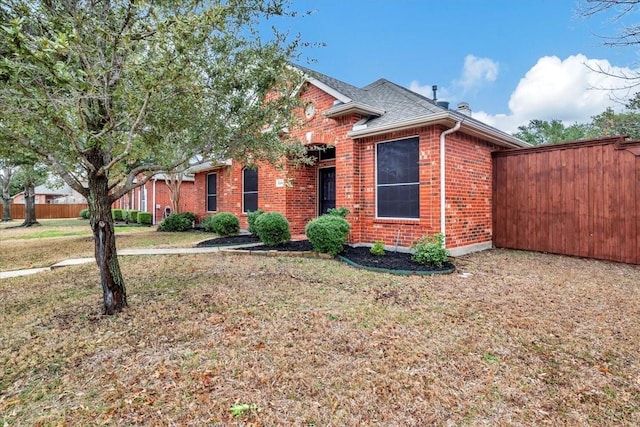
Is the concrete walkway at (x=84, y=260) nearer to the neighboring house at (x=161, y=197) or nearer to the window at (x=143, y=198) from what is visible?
the neighboring house at (x=161, y=197)

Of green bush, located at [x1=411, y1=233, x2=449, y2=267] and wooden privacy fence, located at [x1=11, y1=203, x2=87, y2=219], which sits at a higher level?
wooden privacy fence, located at [x1=11, y1=203, x2=87, y2=219]

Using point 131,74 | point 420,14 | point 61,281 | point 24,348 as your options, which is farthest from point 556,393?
point 420,14

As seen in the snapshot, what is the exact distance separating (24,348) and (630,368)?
5.67 m

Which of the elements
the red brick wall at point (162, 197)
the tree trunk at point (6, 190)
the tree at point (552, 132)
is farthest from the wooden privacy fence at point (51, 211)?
the tree at point (552, 132)

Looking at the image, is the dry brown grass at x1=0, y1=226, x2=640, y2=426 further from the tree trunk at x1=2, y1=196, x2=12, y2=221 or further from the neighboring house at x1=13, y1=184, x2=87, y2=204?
the neighboring house at x1=13, y1=184, x2=87, y2=204

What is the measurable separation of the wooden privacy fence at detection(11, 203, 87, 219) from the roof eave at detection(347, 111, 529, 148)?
34.2 metres

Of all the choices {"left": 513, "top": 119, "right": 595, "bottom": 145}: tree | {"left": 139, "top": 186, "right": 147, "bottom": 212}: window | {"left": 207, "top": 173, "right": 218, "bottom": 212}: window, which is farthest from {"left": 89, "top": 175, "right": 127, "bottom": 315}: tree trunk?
{"left": 513, "top": 119, "right": 595, "bottom": 145}: tree

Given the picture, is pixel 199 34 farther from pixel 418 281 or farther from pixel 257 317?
pixel 418 281

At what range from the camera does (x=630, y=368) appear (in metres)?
2.88

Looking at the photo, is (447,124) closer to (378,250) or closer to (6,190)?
(378,250)

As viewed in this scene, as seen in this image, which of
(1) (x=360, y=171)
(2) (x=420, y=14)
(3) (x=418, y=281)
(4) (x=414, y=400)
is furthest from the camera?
(2) (x=420, y=14)

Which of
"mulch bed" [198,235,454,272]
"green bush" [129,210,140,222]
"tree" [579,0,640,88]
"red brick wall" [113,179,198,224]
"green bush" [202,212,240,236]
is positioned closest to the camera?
"tree" [579,0,640,88]

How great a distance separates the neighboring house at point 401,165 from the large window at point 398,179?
0.08ft

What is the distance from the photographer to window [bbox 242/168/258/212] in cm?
1220
